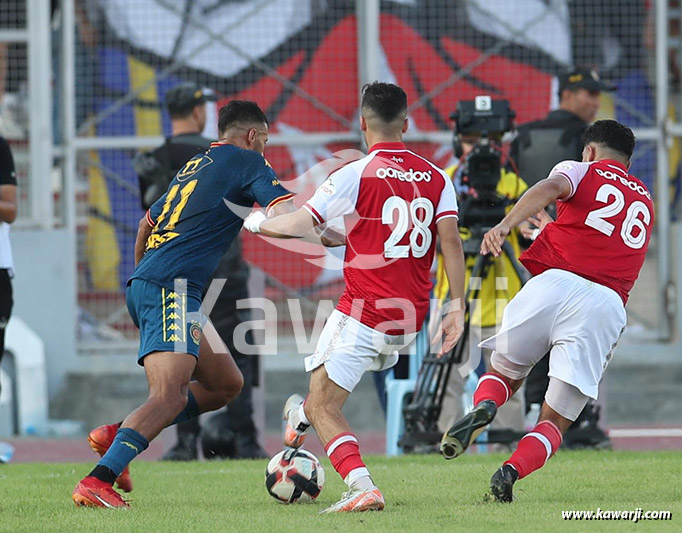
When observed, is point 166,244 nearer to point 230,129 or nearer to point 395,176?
point 230,129

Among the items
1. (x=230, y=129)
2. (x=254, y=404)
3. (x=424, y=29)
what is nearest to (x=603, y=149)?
(x=230, y=129)

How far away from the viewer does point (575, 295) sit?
6.44 meters

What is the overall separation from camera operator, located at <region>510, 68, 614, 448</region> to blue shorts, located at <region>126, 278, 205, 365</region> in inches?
152

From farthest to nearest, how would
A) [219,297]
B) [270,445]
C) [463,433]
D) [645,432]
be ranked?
[645,432]
[270,445]
[219,297]
[463,433]

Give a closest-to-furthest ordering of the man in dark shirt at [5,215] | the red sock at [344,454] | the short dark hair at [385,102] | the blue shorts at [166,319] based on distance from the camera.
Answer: the red sock at [344,454]
the short dark hair at [385,102]
the blue shorts at [166,319]
the man in dark shirt at [5,215]

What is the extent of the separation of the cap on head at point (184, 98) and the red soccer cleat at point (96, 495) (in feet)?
13.8

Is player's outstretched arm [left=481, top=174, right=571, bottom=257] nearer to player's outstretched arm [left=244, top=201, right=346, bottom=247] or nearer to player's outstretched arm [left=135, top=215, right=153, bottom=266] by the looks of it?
player's outstretched arm [left=244, top=201, right=346, bottom=247]

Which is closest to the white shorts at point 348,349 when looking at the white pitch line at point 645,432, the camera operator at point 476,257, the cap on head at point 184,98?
the camera operator at point 476,257

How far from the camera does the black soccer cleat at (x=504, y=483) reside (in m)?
6.18

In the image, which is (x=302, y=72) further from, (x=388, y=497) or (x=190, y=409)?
(x=388, y=497)

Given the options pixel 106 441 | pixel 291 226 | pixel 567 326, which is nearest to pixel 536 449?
pixel 567 326

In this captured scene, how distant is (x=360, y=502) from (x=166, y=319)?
4.49 feet

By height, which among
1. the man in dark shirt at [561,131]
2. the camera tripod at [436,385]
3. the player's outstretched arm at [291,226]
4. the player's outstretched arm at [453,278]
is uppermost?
the man in dark shirt at [561,131]

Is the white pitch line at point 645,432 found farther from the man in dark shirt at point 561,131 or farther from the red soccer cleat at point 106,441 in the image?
the red soccer cleat at point 106,441
